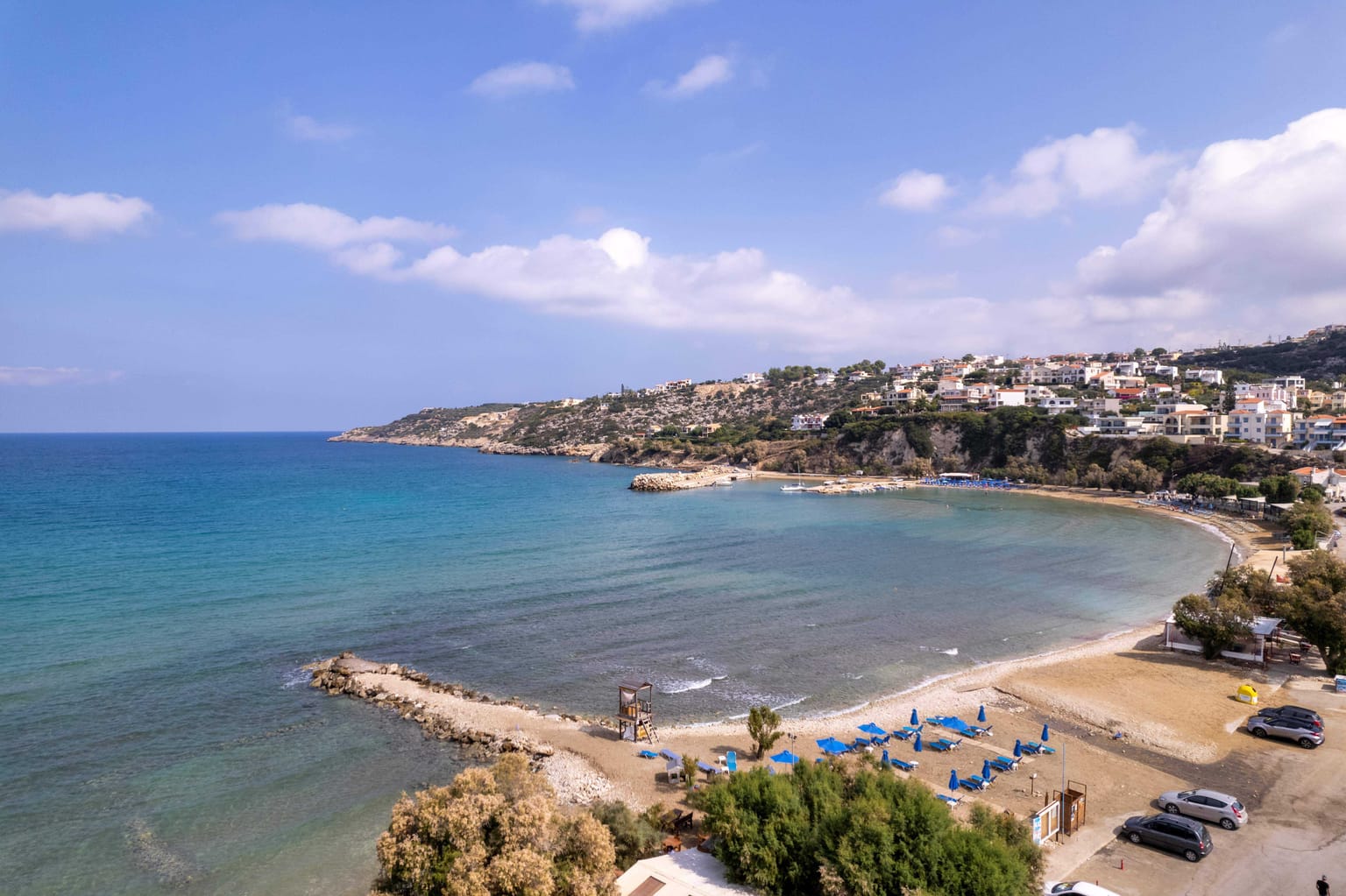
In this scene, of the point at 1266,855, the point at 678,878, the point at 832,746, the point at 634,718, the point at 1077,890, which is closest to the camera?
the point at 1077,890

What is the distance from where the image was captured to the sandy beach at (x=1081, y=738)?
16.1 m

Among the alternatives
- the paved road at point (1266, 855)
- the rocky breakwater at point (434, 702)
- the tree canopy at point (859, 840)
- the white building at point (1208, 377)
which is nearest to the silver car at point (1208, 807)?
the paved road at point (1266, 855)

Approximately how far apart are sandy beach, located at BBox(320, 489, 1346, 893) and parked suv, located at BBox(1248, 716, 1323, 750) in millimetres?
406

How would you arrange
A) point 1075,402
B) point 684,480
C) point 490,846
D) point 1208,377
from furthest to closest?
A: 1. point 1208,377
2. point 1075,402
3. point 684,480
4. point 490,846

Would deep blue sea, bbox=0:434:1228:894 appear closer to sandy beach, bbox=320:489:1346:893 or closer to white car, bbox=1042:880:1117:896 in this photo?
sandy beach, bbox=320:489:1346:893

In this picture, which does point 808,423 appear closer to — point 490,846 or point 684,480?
point 684,480

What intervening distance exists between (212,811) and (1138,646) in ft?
113

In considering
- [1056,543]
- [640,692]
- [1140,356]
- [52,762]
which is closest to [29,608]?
[52,762]

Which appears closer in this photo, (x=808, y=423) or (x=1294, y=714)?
(x=1294, y=714)

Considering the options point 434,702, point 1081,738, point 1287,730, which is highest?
point 1287,730

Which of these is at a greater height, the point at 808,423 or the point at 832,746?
the point at 808,423

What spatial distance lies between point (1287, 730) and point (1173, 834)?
30.2 feet

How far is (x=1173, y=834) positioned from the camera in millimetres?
14680

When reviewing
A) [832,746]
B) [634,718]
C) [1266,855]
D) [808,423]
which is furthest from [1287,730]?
[808,423]
